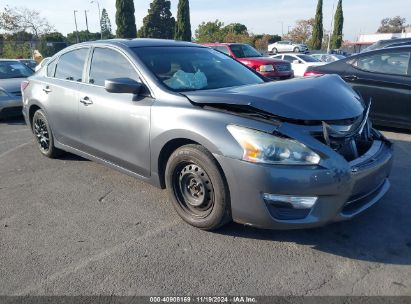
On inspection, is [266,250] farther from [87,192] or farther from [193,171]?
[87,192]

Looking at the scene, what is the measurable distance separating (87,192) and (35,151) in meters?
2.27

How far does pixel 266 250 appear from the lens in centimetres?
301

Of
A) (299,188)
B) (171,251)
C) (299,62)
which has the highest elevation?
(299,188)

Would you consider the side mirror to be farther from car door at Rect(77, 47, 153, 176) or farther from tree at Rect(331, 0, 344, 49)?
tree at Rect(331, 0, 344, 49)

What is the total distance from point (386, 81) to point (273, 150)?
→ 4.36m

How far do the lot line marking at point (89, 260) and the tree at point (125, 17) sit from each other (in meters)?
40.5

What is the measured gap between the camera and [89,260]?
294 cm

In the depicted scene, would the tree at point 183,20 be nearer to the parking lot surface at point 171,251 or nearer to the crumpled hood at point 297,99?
the parking lot surface at point 171,251

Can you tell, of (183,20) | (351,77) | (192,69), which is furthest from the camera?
(183,20)

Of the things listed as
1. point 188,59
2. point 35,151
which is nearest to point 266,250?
point 188,59

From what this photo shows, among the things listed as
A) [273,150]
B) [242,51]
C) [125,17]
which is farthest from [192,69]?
[125,17]

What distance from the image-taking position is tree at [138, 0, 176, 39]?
5334cm

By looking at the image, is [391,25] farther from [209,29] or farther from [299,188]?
[299,188]

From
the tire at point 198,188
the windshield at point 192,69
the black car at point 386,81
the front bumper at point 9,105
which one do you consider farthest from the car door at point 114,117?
the front bumper at point 9,105
